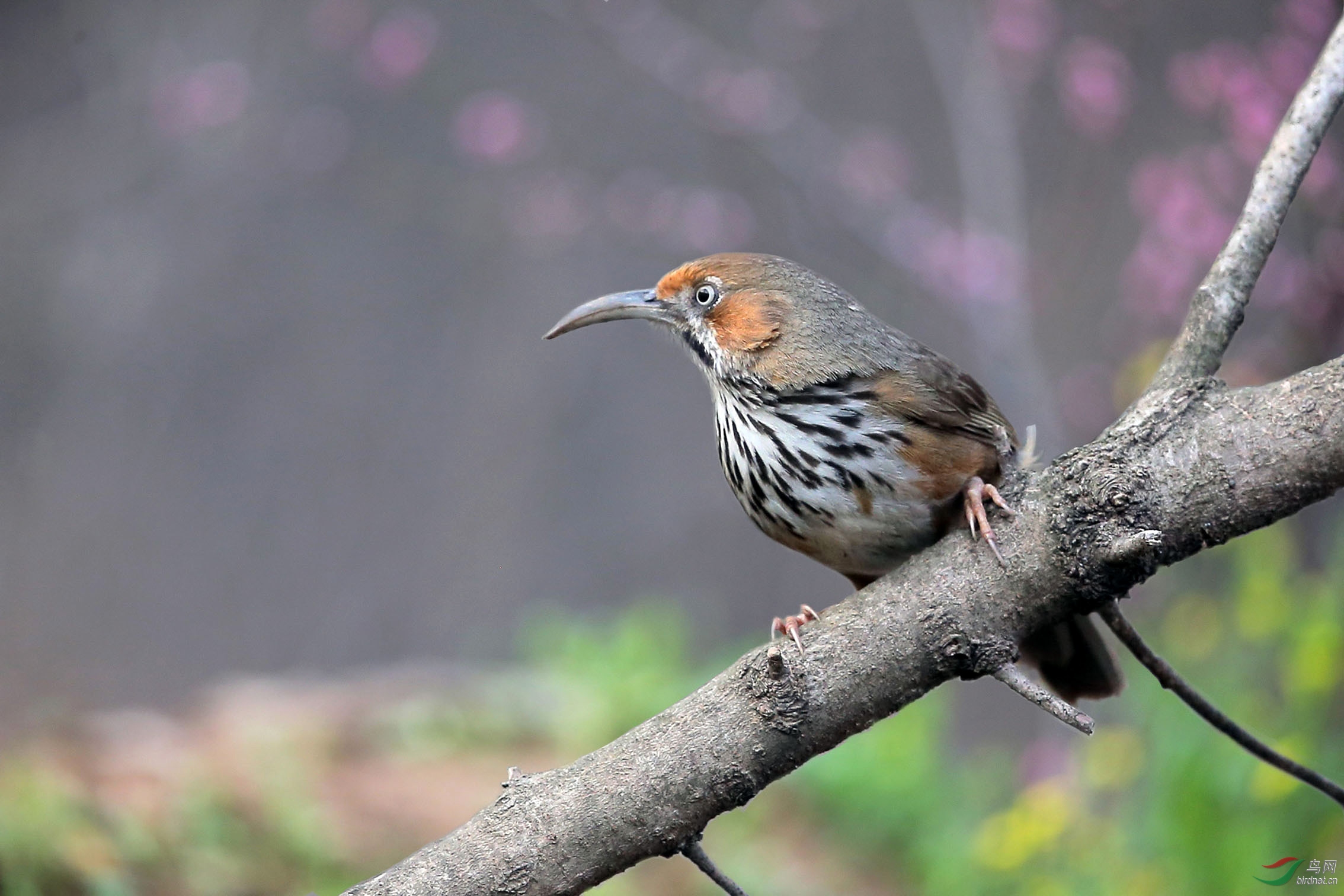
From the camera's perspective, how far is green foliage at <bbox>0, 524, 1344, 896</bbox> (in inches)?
113

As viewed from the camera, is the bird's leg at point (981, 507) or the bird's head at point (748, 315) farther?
the bird's head at point (748, 315)

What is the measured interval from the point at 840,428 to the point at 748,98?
2.09 metres

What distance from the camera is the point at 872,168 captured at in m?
3.62

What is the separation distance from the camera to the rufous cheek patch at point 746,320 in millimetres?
1941

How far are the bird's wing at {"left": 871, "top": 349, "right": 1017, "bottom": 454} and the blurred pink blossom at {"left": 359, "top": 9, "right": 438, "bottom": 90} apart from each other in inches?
87.1

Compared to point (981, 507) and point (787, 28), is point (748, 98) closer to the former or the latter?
point (787, 28)

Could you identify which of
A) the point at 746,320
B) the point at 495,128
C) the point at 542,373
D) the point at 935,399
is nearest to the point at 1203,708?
the point at 935,399

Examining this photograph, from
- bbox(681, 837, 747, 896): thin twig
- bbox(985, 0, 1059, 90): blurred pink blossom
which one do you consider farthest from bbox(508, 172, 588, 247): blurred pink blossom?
bbox(681, 837, 747, 896): thin twig

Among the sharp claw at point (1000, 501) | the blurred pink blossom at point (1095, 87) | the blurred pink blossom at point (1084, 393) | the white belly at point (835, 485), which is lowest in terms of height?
the sharp claw at point (1000, 501)

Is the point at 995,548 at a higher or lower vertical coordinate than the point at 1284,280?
lower

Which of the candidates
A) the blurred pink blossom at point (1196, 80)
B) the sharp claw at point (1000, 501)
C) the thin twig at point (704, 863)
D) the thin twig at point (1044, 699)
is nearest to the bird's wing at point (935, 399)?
the sharp claw at point (1000, 501)

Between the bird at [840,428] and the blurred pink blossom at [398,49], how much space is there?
1.74m

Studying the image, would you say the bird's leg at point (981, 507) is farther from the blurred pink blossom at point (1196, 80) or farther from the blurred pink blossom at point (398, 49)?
the blurred pink blossom at point (398, 49)

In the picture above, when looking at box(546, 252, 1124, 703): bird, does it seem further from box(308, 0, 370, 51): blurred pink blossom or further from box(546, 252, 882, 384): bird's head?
box(308, 0, 370, 51): blurred pink blossom
